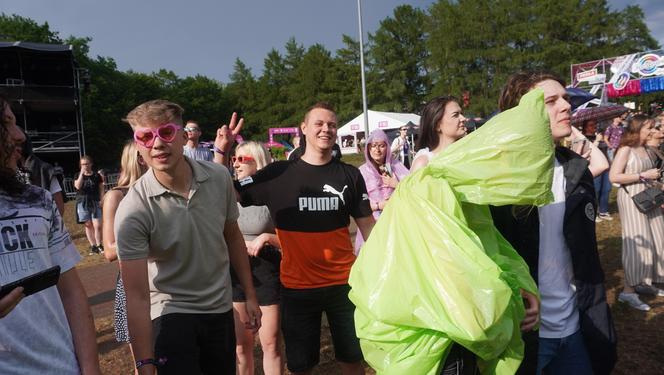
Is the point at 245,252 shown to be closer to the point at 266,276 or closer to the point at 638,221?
the point at 266,276

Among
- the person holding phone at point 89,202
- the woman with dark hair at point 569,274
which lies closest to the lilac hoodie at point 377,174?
the woman with dark hair at point 569,274

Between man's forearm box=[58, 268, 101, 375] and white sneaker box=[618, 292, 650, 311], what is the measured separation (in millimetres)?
5075

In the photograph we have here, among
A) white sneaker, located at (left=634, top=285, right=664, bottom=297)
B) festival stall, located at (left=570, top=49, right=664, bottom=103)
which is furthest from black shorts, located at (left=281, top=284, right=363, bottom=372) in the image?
festival stall, located at (left=570, top=49, right=664, bottom=103)

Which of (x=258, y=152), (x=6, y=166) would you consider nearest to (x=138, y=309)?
(x=6, y=166)

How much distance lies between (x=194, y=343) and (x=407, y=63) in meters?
55.1

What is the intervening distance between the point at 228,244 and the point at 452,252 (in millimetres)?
1676

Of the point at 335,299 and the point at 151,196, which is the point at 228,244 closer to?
the point at 151,196

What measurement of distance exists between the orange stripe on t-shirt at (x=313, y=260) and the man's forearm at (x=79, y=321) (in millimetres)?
1380

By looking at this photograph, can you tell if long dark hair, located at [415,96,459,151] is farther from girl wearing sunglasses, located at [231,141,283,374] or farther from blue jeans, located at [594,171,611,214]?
blue jeans, located at [594,171,611,214]

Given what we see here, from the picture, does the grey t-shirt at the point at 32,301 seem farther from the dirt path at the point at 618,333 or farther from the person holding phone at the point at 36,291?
the dirt path at the point at 618,333

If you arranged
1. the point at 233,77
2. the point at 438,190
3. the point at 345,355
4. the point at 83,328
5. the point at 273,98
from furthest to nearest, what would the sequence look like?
the point at 233,77, the point at 273,98, the point at 345,355, the point at 83,328, the point at 438,190

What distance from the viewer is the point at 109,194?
2906 millimetres

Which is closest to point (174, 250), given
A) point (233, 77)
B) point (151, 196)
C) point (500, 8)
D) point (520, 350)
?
point (151, 196)

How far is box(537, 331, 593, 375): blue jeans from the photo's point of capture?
6.91 ft
